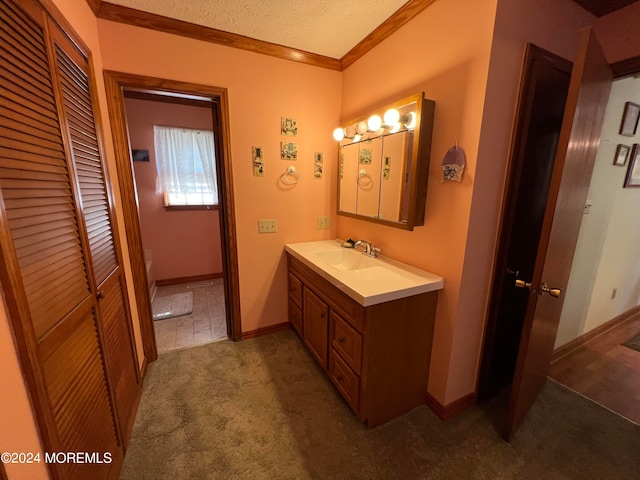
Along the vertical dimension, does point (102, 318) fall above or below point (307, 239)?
below

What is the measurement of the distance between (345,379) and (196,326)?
174 cm

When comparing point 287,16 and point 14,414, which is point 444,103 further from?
point 14,414

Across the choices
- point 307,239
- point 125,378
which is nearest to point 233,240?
point 307,239

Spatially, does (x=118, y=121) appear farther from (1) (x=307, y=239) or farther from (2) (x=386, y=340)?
(2) (x=386, y=340)

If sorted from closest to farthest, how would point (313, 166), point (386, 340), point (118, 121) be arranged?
point (386, 340)
point (118, 121)
point (313, 166)

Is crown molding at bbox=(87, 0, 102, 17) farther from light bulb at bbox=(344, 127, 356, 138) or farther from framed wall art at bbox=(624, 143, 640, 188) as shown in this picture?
framed wall art at bbox=(624, 143, 640, 188)

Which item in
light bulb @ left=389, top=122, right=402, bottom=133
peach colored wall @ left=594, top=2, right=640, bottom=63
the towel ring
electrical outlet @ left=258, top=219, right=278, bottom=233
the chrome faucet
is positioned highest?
peach colored wall @ left=594, top=2, right=640, bottom=63

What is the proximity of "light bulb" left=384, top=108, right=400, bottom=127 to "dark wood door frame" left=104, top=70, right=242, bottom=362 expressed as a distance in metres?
1.18

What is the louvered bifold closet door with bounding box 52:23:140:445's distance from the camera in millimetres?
1146

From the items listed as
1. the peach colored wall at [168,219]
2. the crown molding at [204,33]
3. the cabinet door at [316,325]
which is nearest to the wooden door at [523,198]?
the cabinet door at [316,325]

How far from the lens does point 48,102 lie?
959 mm

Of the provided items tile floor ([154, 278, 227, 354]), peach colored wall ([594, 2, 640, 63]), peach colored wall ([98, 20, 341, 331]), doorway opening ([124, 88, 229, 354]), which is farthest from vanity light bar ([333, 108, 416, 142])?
tile floor ([154, 278, 227, 354])

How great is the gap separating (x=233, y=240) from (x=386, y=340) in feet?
4.66

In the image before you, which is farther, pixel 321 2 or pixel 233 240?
pixel 233 240
